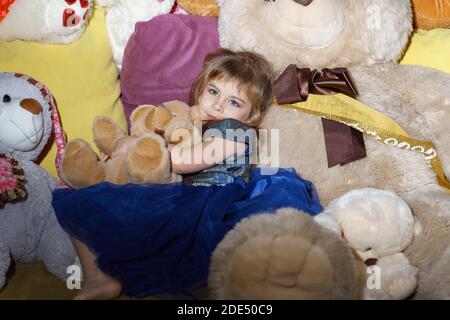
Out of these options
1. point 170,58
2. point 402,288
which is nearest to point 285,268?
point 402,288

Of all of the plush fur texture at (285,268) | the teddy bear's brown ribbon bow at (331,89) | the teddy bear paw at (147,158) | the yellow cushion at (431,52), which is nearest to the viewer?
the plush fur texture at (285,268)

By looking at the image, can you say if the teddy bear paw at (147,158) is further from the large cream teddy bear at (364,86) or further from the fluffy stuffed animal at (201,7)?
the fluffy stuffed animal at (201,7)

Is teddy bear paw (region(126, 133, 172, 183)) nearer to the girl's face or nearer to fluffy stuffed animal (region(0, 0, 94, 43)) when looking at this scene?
the girl's face

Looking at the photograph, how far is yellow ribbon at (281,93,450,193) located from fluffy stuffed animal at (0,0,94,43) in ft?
2.06

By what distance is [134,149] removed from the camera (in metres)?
1.30

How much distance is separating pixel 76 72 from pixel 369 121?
2.58ft

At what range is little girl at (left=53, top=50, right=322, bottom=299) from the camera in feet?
3.98

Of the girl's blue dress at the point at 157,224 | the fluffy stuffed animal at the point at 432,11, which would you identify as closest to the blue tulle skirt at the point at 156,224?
the girl's blue dress at the point at 157,224

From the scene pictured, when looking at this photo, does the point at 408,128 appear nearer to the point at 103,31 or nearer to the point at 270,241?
the point at 270,241

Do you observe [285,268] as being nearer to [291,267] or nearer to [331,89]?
[291,267]

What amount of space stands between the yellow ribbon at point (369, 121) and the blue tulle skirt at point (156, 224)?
9.1 inches

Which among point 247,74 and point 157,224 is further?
point 247,74

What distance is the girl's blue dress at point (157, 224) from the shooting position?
1211 mm

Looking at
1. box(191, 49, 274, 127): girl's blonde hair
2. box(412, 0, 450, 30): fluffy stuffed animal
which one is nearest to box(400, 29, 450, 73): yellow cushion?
box(412, 0, 450, 30): fluffy stuffed animal
